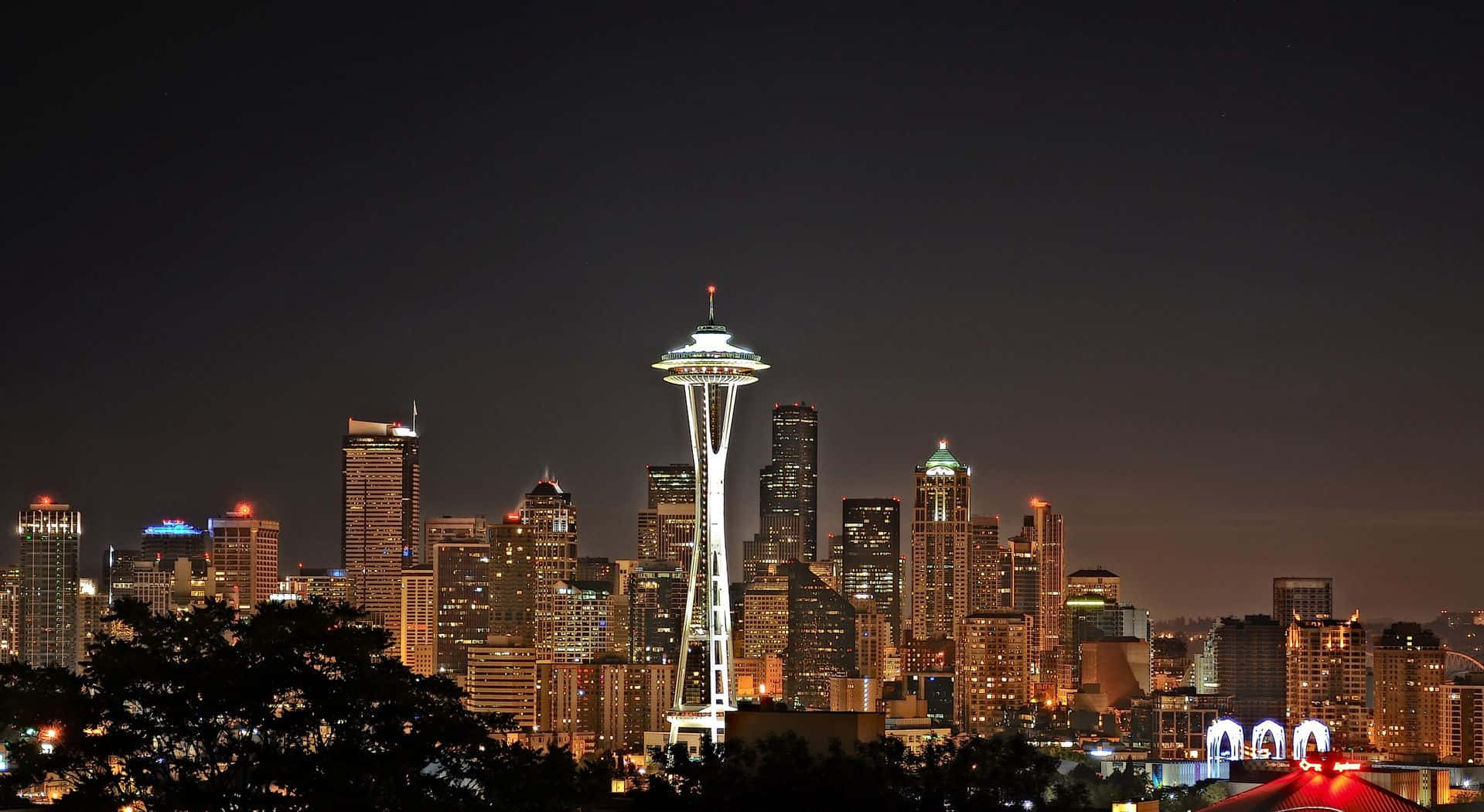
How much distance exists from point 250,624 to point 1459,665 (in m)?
182

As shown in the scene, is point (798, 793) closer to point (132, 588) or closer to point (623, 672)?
point (623, 672)

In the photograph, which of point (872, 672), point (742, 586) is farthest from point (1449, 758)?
point (742, 586)

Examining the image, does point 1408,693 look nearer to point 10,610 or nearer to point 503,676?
point 503,676

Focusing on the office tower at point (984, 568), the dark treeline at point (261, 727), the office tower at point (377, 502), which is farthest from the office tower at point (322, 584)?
the dark treeline at point (261, 727)

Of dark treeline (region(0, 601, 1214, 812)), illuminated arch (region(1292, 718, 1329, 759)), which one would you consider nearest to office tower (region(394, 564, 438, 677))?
illuminated arch (region(1292, 718, 1329, 759))

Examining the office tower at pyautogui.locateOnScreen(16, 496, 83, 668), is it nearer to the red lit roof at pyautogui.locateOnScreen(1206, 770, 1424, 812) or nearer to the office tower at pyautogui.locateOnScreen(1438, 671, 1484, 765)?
the office tower at pyautogui.locateOnScreen(1438, 671, 1484, 765)

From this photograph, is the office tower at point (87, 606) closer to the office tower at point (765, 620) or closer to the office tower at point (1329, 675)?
the office tower at point (765, 620)

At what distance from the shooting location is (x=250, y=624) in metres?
24.2

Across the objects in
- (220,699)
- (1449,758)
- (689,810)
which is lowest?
(1449,758)

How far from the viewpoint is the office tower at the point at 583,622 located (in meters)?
154

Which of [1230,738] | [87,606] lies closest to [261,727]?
[1230,738]

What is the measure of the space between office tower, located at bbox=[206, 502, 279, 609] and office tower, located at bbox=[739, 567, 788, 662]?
35.2 m

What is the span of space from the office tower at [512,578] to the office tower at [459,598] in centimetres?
53

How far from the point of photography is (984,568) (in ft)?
640
